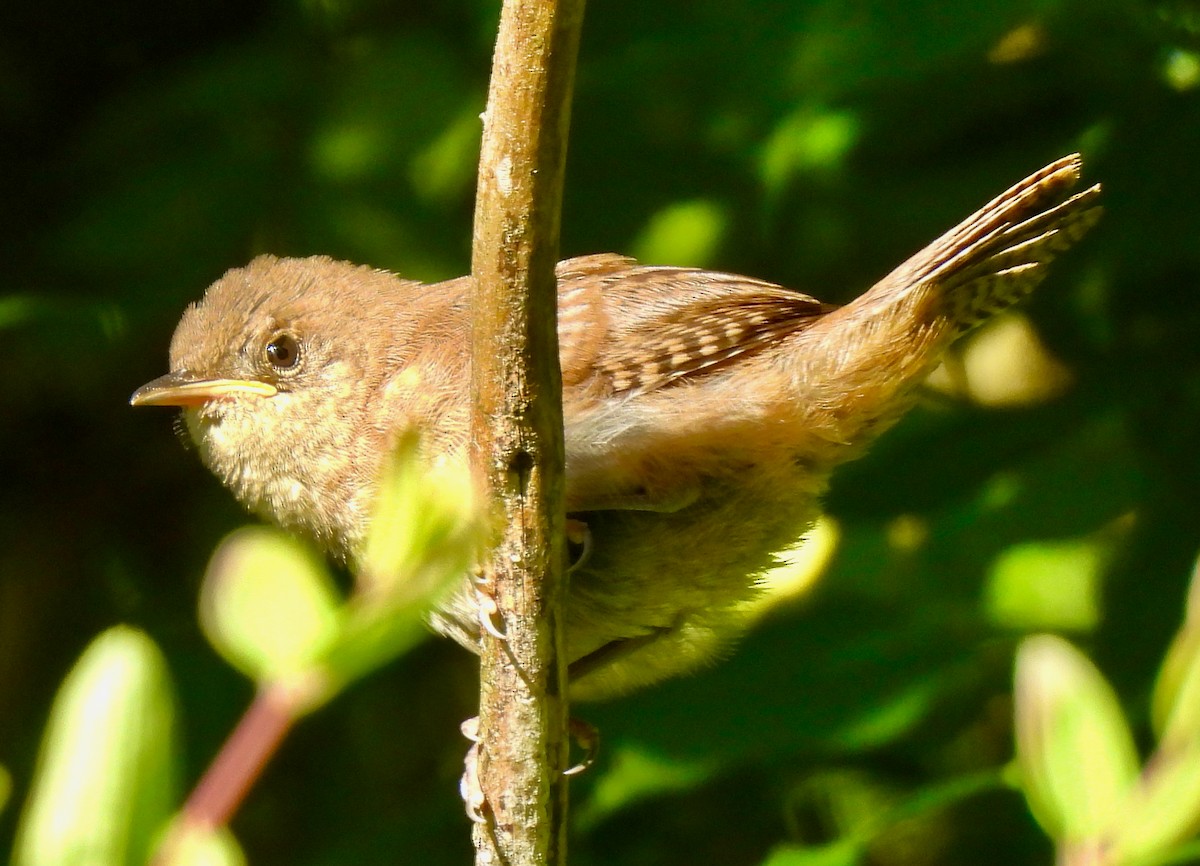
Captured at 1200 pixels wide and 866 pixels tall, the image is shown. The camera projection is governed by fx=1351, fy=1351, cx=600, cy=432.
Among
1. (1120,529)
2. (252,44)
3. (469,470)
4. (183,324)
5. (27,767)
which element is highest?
(252,44)

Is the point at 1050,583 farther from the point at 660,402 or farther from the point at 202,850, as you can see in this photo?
the point at 202,850

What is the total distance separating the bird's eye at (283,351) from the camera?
11.0 feet

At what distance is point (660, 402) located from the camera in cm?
295

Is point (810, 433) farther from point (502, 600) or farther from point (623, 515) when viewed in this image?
point (502, 600)

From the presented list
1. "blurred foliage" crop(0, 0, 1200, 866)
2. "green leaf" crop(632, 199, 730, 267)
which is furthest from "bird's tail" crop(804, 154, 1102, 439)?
"green leaf" crop(632, 199, 730, 267)

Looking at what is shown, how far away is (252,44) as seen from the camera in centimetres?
361

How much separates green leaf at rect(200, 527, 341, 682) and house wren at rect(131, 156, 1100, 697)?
6.68 ft

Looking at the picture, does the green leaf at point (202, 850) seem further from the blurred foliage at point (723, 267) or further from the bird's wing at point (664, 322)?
the bird's wing at point (664, 322)

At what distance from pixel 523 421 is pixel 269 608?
1.05m

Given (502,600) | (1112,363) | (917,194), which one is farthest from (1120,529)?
Result: (502,600)

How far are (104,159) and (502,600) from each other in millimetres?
2278

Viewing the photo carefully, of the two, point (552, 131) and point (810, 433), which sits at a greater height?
point (552, 131)

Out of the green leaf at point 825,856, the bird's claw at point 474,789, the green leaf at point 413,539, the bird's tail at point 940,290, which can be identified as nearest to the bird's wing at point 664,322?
the bird's tail at point 940,290

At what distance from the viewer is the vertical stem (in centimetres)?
136
